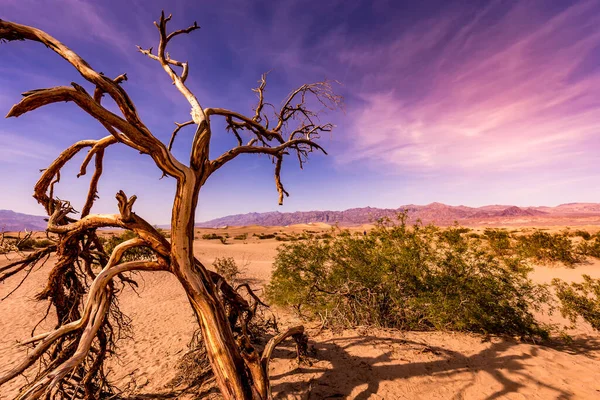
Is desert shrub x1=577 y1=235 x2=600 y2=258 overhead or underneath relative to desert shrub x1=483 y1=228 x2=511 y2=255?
underneath

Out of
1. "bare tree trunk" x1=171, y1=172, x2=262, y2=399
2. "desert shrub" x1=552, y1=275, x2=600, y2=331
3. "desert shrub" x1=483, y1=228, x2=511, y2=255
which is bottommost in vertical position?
"desert shrub" x1=552, y1=275, x2=600, y2=331

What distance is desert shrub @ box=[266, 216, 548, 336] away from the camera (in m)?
6.54

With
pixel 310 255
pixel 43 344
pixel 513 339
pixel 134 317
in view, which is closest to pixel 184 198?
pixel 43 344

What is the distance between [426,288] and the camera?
6953mm

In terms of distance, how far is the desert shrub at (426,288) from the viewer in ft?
21.5

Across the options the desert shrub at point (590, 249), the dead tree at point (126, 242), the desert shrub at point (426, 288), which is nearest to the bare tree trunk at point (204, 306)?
the dead tree at point (126, 242)

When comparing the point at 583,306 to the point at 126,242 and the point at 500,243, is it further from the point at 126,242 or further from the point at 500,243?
the point at 126,242

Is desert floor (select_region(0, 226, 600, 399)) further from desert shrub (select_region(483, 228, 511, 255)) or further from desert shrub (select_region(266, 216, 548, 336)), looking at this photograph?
desert shrub (select_region(483, 228, 511, 255))

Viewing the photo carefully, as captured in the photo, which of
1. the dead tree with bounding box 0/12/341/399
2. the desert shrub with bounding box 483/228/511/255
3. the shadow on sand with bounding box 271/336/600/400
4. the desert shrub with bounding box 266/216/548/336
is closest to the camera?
the dead tree with bounding box 0/12/341/399

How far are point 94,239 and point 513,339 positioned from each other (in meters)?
9.12

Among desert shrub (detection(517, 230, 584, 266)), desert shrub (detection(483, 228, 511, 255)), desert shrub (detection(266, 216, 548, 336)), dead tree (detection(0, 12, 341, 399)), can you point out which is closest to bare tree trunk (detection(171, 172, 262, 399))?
dead tree (detection(0, 12, 341, 399))

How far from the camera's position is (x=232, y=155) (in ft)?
11.2

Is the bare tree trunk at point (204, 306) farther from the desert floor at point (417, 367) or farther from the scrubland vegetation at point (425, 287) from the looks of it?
the scrubland vegetation at point (425, 287)

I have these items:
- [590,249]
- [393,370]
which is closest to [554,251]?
[590,249]
